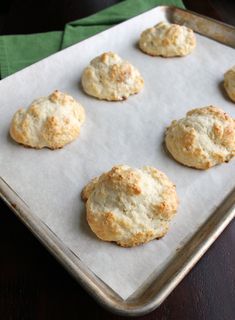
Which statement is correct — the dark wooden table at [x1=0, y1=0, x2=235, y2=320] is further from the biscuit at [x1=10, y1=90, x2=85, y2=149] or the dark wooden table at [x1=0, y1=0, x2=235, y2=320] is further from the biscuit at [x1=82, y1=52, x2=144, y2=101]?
the biscuit at [x1=82, y1=52, x2=144, y2=101]

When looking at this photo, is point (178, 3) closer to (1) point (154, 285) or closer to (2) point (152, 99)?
(2) point (152, 99)

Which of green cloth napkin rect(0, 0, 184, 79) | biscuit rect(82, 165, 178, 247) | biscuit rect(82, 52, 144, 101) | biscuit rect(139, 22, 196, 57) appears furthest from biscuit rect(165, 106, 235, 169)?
green cloth napkin rect(0, 0, 184, 79)

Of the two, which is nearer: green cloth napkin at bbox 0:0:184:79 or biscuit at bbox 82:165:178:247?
biscuit at bbox 82:165:178:247

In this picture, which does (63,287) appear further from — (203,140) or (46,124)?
(203,140)

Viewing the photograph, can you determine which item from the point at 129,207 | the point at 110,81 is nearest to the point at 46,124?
the point at 110,81

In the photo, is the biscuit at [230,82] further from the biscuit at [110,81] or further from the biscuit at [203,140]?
the biscuit at [110,81]
